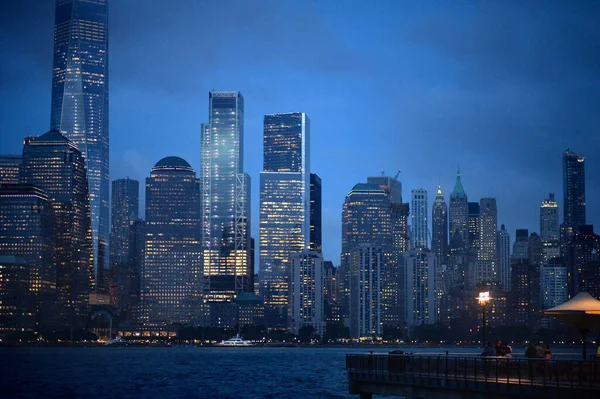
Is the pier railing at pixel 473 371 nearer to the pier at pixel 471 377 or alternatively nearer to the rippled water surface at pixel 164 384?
the pier at pixel 471 377

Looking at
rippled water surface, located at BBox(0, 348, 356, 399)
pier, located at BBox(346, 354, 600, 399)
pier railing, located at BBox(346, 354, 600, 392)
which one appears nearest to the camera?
pier, located at BBox(346, 354, 600, 399)

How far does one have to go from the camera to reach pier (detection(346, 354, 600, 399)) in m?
41.2

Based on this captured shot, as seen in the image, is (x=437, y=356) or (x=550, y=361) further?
(x=437, y=356)

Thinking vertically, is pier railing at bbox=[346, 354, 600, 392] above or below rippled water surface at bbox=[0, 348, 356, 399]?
above

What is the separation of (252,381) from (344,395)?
32.7 meters

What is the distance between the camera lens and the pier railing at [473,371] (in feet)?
136

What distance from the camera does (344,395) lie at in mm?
94188

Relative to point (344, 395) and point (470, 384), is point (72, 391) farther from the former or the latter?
point (470, 384)

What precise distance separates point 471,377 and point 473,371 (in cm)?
95

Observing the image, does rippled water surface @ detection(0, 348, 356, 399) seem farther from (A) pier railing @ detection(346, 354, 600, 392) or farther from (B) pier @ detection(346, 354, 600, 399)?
(A) pier railing @ detection(346, 354, 600, 392)

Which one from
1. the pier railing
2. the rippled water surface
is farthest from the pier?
the rippled water surface

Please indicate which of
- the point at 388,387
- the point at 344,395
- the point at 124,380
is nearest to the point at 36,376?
the point at 124,380

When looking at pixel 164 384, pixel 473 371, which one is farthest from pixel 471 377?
pixel 164 384

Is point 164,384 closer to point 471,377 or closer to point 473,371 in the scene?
point 473,371
